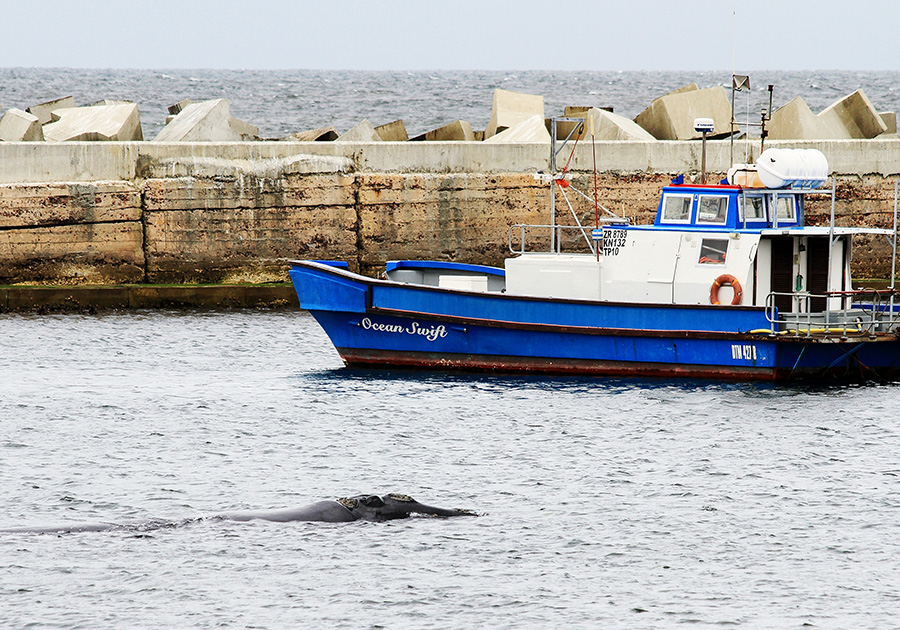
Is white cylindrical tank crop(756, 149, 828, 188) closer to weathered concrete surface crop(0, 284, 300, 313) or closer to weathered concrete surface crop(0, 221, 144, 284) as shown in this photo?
weathered concrete surface crop(0, 284, 300, 313)

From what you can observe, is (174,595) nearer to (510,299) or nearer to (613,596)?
(613,596)

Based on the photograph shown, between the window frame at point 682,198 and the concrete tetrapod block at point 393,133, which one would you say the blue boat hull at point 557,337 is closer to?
the window frame at point 682,198

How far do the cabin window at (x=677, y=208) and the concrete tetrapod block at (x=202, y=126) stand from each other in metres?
11.6

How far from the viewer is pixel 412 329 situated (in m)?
17.7

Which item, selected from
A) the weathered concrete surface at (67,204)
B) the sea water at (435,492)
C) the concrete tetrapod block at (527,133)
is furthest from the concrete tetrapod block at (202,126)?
the sea water at (435,492)

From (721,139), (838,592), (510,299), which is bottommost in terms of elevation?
(838,592)

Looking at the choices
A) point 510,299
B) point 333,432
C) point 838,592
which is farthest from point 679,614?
point 510,299

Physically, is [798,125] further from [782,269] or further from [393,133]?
[782,269]

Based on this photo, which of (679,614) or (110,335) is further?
(110,335)

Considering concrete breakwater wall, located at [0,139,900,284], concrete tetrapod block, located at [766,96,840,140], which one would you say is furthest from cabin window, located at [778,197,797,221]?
concrete tetrapod block, located at [766,96,840,140]

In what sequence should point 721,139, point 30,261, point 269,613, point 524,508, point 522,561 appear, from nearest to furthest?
point 269,613 < point 522,561 < point 524,508 < point 30,261 < point 721,139

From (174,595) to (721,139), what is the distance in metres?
18.3

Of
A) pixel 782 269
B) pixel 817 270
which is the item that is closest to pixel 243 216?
pixel 782 269

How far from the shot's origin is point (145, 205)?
2275cm
